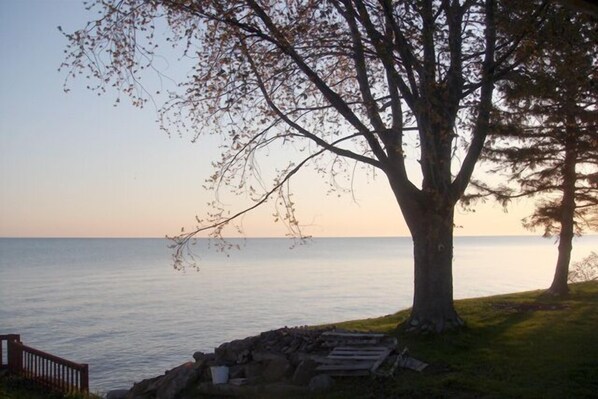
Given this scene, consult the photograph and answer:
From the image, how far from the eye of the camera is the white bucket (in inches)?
508

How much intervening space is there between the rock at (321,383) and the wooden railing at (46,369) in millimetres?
5531

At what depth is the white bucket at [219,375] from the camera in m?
12.9

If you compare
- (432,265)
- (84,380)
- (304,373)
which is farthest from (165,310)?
(304,373)

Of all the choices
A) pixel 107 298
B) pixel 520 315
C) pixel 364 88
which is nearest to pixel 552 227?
pixel 520 315

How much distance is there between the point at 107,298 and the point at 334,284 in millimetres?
17742

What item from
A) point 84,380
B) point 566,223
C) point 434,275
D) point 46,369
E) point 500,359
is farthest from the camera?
point 566,223

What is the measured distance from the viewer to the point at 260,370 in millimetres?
12977

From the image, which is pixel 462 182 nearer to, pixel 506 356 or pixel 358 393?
pixel 506 356

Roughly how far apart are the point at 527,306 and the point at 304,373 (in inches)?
407

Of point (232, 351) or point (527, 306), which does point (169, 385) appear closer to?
point (232, 351)

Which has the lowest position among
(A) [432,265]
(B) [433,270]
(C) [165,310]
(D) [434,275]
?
(C) [165,310]

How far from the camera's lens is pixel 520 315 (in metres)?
18.7

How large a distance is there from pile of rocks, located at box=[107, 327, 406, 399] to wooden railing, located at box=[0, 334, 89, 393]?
142cm

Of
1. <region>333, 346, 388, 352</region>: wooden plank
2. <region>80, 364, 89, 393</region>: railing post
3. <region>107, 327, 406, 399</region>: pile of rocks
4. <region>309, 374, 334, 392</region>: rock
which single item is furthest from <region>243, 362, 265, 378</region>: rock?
<region>80, 364, 89, 393</region>: railing post
